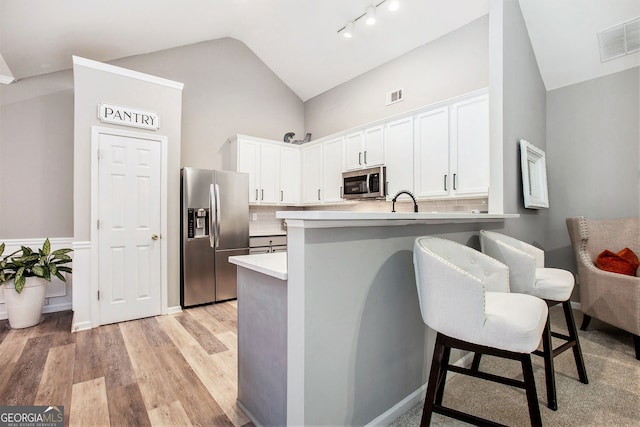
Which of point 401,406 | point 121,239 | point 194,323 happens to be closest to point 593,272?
point 401,406

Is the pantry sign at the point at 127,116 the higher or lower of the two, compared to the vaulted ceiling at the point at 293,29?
lower

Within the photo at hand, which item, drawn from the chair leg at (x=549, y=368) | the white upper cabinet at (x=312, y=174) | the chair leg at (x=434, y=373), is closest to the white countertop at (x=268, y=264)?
the chair leg at (x=434, y=373)

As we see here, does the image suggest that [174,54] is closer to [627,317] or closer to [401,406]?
[401,406]

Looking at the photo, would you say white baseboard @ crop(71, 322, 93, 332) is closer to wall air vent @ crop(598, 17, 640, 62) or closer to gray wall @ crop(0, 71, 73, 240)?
gray wall @ crop(0, 71, 73, 240)

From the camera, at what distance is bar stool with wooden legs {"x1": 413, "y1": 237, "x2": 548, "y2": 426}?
1.23 m

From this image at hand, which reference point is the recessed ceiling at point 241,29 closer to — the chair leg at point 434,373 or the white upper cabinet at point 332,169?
the white upper cabinet at point 332,169

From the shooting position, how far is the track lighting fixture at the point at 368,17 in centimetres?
346

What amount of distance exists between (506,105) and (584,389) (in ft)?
7.61

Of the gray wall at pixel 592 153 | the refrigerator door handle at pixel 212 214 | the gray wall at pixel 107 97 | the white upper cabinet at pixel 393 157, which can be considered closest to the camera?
the white upper cabinet at pixel 393 157

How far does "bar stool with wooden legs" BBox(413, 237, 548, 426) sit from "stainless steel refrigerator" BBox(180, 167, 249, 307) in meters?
3.10

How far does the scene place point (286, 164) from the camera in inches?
205

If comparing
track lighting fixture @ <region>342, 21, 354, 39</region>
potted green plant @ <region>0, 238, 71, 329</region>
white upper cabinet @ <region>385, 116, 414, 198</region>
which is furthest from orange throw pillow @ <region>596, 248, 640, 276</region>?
potted green plant @ <region>0, 238, 71, 329</region>

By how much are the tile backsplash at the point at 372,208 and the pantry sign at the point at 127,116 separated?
1992 mm

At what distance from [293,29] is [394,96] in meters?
1.80
